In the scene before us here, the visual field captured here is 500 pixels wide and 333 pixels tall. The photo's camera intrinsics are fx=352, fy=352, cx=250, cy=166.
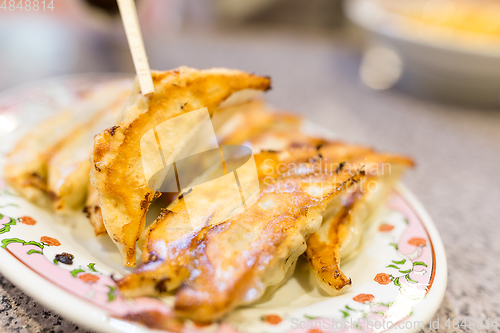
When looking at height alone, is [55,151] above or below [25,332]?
above

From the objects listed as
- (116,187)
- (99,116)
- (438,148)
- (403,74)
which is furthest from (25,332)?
(403,74)

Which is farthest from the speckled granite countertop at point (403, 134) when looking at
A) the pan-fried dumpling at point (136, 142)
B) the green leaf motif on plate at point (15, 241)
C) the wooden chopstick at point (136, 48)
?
the wooden chopstick at point (136, 48)

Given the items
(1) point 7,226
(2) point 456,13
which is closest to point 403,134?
(2) point 456,13

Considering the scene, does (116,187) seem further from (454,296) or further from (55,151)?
(454,296)

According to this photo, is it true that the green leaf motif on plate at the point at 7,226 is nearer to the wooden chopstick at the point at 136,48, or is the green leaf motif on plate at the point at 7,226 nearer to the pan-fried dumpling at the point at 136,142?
the pan-fried dumpling at the point at 136,142

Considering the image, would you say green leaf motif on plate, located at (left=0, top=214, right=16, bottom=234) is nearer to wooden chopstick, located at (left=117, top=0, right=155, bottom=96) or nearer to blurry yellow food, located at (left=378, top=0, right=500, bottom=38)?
wooden chopstick, located at (left=117, top=0, right=155, bottom=96)

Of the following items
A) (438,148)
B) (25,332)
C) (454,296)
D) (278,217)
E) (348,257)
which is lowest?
(438,148)
